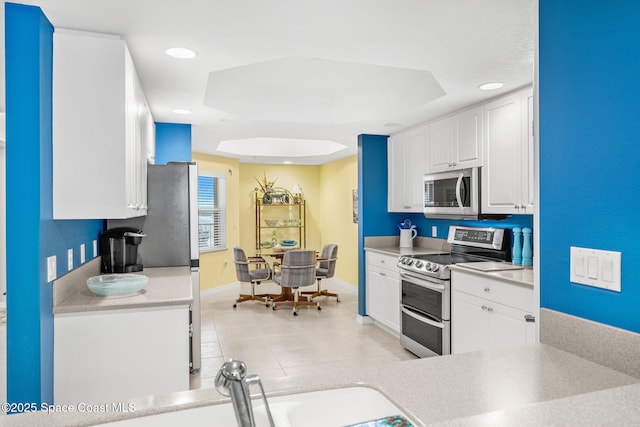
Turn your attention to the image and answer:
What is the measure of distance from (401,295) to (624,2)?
3248 mm

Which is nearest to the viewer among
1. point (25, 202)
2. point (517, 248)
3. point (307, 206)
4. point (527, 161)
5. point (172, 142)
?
point (25, 202)

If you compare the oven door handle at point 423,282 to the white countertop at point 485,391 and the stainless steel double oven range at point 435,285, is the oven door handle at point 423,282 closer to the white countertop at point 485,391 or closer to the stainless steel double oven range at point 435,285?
the stainless steel double oven range at point 435,285

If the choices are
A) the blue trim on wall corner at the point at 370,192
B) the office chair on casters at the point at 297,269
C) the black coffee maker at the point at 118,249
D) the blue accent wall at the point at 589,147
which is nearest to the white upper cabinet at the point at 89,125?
the black coffee maker at the point at 118,249

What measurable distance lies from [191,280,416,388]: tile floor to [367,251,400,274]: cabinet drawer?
0.73 metres

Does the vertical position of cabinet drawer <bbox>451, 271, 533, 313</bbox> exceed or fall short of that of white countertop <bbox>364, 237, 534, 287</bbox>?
it falls short

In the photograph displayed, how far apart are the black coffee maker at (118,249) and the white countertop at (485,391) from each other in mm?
2303

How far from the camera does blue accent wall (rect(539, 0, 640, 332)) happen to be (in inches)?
45.7

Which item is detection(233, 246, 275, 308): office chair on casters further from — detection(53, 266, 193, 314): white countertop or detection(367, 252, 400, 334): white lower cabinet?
detection(53, 266, 193, 314): white countertop

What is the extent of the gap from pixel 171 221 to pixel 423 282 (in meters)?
2.22

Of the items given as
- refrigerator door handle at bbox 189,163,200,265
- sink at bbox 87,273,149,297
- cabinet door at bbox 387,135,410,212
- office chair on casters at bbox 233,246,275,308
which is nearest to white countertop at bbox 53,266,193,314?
sink at bbox 87,273,149,297

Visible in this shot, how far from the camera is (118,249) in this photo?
3160 mm

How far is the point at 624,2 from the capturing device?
3.82 feet

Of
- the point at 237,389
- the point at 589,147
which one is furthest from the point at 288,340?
the point at 237,389

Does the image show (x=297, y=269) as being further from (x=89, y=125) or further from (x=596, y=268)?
(x=596, y=268)
